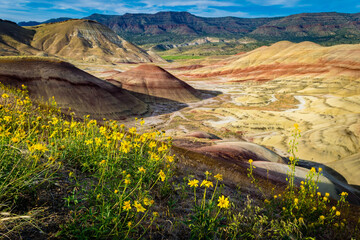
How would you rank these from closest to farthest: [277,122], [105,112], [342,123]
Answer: [342,123] < [277,122] < [105,112]

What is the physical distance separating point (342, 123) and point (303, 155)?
9.34 m

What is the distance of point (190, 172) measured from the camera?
5734 millimetres

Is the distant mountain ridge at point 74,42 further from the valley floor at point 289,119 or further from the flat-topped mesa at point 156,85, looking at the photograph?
the valley floor at point 289,119

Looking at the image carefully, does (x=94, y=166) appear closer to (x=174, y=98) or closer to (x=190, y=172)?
(x=190, y=172)

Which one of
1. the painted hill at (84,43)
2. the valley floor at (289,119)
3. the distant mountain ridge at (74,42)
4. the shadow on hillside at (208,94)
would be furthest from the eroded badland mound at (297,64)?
the distant mountain ridge at (74,42)

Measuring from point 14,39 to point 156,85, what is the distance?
127 m

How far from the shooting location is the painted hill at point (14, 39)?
10601 cm

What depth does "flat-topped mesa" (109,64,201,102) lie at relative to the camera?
2025 inches

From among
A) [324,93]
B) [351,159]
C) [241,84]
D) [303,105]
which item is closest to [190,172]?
[351,159]

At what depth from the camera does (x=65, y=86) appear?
32094 mm

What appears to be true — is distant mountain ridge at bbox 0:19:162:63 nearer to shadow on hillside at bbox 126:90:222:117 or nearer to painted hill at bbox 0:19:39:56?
painted hill at bbox 0:19:39:56

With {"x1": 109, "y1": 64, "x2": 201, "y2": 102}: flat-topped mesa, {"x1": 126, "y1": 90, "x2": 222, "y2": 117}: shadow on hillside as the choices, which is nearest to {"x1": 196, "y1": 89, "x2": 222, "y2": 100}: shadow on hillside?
{"x1": 109, "y1": 64, "x2": 201, "y2": 102}: flat-topped mesa

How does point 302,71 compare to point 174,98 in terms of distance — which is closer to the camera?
point 174,98

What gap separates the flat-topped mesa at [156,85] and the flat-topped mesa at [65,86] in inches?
482
